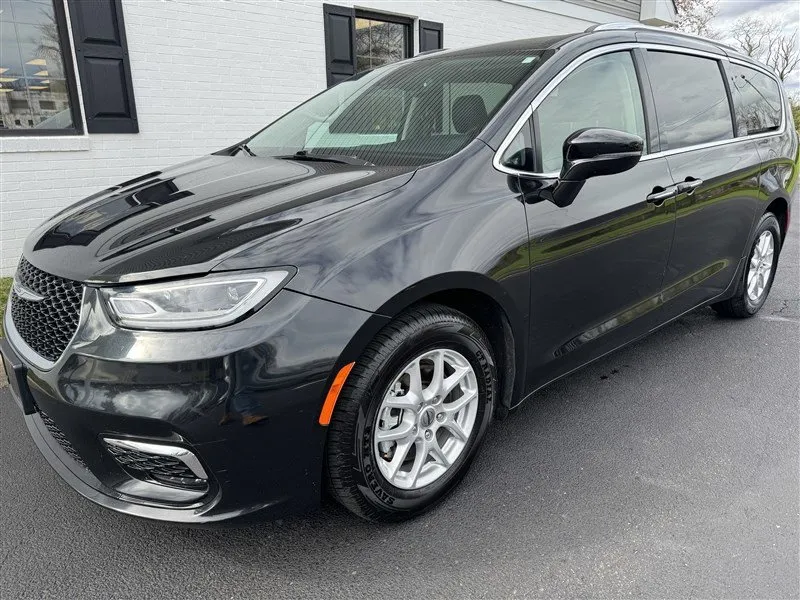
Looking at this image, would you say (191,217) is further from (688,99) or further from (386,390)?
(688,99)

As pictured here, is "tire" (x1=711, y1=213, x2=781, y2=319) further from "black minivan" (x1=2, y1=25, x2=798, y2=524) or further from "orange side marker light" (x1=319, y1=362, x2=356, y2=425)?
"orange side marker light" (x1=319, y1=362, x2=356, y2=425)

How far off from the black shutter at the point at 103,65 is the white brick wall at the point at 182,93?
10 centimetres

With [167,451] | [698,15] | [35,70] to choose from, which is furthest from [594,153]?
[698,15]

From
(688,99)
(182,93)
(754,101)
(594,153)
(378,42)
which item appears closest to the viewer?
(594,153)

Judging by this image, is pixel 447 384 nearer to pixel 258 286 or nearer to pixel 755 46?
pixel 258 286

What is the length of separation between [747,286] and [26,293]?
4211 mm

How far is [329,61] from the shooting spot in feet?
22.5

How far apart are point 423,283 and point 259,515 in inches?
34.4

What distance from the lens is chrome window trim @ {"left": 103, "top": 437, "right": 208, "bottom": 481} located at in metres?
1.70

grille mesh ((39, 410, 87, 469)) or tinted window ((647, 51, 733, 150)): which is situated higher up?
tinted window ((647, 51, 733, 150))

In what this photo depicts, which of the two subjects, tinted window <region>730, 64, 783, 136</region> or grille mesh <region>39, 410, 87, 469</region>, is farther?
tinted window <region>730, 64, 783, 136</region>

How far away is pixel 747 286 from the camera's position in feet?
13.5

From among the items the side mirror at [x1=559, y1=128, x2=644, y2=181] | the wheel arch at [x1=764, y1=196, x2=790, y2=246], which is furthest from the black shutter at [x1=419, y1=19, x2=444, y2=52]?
the side mirror at [x1=559, y1=128, x2=644, y2=181]

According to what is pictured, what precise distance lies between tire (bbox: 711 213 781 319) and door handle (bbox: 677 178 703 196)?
1139 millimetres
